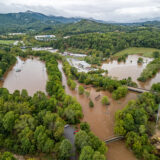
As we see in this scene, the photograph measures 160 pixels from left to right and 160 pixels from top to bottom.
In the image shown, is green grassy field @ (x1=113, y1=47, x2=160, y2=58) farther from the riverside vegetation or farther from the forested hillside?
the riverside vegetation

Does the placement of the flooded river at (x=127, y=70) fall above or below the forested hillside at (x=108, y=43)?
below

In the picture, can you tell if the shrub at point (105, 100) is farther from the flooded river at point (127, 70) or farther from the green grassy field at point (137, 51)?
the green grassy field at point (137, 51)

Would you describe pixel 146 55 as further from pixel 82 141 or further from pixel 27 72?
pixel 82 141

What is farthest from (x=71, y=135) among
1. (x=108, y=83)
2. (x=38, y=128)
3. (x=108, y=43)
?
(x=108, y=43)

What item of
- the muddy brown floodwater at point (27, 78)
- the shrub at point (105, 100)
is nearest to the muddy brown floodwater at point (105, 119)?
the shrub at point (105, 100)

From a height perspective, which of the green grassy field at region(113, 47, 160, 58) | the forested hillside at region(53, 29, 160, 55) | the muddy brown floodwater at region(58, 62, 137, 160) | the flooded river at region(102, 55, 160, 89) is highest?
the forested hillside at region(53, 29, 160, 55)

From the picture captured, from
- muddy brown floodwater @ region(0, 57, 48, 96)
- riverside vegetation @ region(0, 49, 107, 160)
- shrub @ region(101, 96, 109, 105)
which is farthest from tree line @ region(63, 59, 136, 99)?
riverside vegetation @ region(0, 49, 107, 160)

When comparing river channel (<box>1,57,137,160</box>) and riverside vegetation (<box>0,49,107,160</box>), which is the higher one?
riverside vegetation (<box>0,49,107,160</box>)
